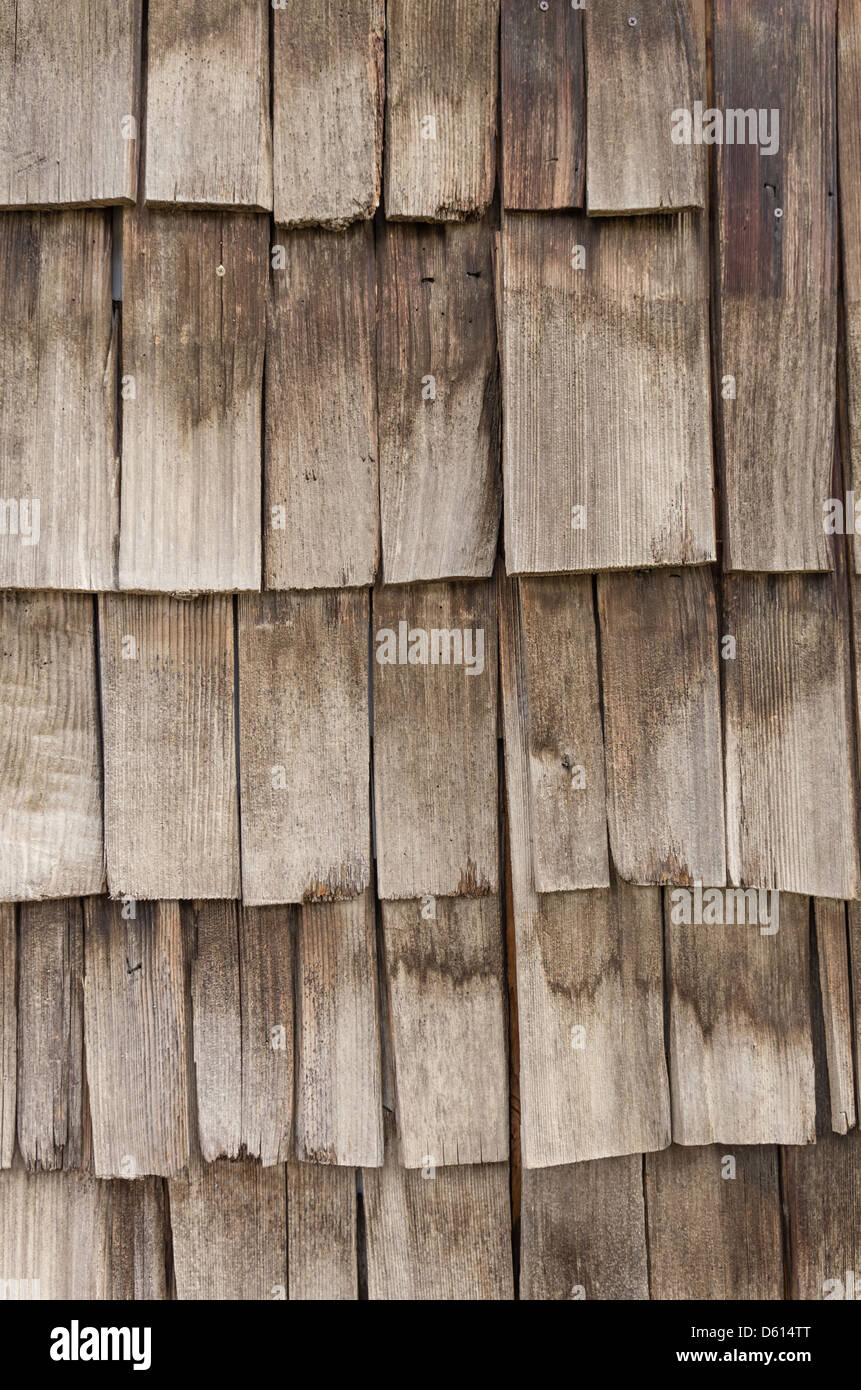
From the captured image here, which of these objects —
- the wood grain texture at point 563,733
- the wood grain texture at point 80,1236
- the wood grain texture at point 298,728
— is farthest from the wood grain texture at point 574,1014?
the wood grain texture at point 80,1236

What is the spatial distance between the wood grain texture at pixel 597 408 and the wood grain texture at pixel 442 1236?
99 centimetres

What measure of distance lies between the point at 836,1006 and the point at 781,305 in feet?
3.62

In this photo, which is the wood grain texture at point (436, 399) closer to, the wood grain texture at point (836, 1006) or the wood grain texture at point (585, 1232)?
the wood grain texture at point (836, 1006)

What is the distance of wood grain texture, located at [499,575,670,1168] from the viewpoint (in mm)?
1405

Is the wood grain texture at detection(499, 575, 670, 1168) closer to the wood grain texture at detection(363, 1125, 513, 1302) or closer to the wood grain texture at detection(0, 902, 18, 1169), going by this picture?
the wood grain texture at detection(363, 1125, 513, 1302)

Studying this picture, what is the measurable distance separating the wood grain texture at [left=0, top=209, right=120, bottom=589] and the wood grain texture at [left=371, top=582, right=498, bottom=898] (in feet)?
1.49

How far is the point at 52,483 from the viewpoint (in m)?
1.36

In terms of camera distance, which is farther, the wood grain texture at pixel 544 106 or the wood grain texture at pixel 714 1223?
the wood grain texture at pixel 714 1223

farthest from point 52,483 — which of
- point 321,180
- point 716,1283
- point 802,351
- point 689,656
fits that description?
point 716,1283

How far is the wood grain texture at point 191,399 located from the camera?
135cm

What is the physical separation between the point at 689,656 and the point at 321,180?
0.91 meters

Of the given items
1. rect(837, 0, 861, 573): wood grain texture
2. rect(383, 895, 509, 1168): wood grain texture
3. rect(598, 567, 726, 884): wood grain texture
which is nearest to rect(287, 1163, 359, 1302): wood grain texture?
rect(383, 895, 509, 1168): wood grain texture

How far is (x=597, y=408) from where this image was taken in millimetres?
1329
